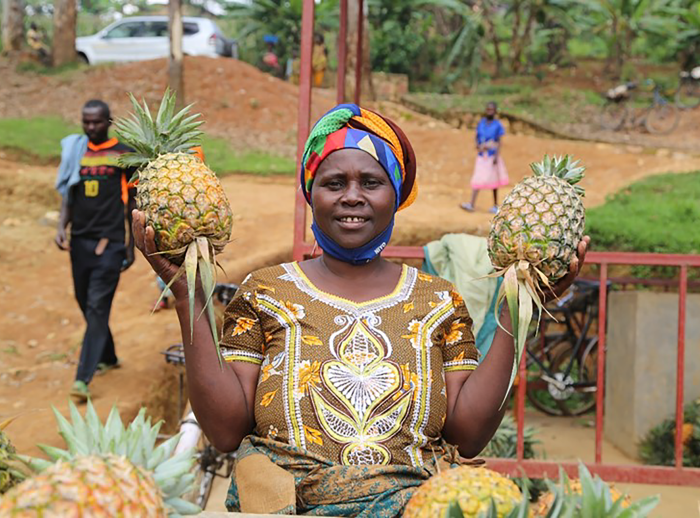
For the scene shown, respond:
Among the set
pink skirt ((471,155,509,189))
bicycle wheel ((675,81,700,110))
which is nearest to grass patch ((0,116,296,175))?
pink skirt ((471,155,509,189))

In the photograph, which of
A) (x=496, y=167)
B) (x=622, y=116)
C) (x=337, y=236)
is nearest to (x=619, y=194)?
(x=496, y=167)

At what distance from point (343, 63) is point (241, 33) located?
742 inches

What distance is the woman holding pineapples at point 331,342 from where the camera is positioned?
2.07 m

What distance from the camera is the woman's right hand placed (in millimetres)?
2012

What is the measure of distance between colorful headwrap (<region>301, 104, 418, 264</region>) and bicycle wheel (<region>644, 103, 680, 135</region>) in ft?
55.7

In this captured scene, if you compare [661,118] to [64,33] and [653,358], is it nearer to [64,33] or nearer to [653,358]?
[653,358]

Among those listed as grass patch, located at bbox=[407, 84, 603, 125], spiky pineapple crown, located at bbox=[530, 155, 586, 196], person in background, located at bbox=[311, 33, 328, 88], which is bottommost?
spiky pineapple crown, located at bbox=[530, 155, 586, 196]

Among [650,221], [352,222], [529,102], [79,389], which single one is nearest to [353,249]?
[352,222]

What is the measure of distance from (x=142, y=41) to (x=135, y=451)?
70.1ft

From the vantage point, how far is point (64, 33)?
19406mm

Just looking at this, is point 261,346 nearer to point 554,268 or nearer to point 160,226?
point 160,226

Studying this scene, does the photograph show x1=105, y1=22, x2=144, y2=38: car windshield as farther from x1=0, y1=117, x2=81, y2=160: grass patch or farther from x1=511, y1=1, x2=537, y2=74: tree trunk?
x1=511, y1=1, x2=537, y2=74: tree trunk

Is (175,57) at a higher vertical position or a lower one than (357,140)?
higher

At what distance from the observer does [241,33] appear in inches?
935
